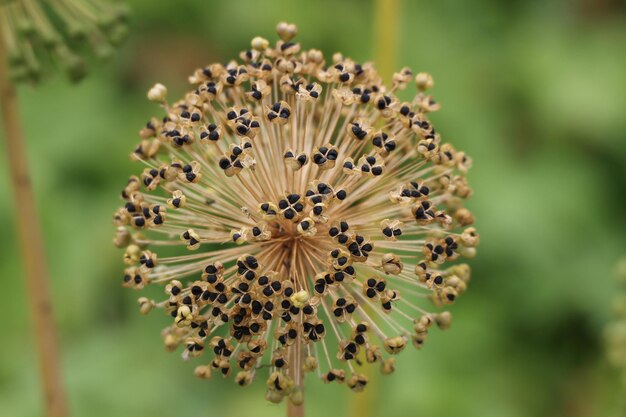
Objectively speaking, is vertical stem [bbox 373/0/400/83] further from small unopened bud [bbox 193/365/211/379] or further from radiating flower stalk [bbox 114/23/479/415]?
small unopened bud [bbox 193/365/211/379]

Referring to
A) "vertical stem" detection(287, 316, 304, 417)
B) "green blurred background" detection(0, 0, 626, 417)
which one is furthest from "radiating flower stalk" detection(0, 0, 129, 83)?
"green blurred background" detection(0, 0, 626, 417)

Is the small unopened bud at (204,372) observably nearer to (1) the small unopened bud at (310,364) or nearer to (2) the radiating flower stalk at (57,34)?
(1) the small unopened bud at (310,364)

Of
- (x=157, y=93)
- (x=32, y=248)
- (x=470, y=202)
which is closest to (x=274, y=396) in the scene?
(x=157, y=93)

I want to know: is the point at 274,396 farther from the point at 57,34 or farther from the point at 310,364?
the point at 57,34

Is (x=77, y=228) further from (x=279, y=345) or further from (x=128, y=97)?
(x=279, y=345)

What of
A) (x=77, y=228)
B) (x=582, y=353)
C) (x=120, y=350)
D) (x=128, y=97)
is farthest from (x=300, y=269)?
(x=128, y=97)
